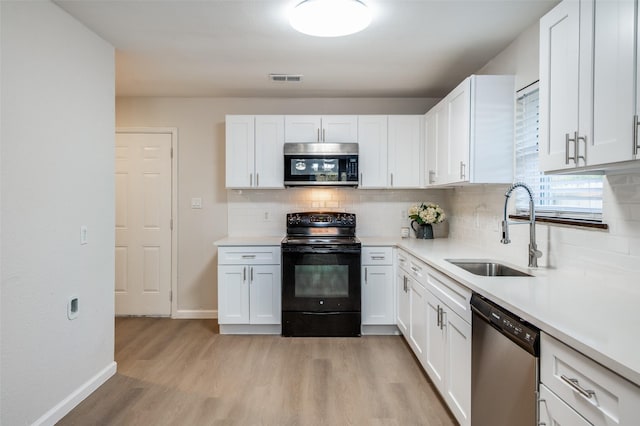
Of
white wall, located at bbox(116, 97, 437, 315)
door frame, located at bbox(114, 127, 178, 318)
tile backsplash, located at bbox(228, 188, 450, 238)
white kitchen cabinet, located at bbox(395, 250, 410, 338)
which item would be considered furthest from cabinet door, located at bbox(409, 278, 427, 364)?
door frame, located at bbox(114, 127, 178, 318)

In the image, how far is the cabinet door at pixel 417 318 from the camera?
2.64 m

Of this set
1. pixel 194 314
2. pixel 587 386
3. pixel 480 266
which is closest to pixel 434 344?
pixel 480 266

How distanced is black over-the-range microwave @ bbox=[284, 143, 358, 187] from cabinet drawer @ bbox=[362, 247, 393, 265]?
0.71 m

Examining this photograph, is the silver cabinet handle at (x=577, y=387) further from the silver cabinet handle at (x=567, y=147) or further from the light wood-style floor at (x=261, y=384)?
the light wood-style floor at (x=261, y=384)

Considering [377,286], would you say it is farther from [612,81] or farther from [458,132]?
[612,81]

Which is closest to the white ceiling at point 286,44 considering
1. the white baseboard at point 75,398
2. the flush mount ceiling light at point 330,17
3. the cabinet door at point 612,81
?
the flush mount ceiling light at point 330,17

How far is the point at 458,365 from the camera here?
1.98 m

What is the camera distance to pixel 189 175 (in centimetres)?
414

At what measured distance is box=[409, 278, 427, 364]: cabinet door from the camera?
2643mm

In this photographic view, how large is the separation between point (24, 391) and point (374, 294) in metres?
2.64

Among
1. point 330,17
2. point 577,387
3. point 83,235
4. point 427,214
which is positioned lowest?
point 577,387

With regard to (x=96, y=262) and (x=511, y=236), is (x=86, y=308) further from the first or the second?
(x=511, y=236)

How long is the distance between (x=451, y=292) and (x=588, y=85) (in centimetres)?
119

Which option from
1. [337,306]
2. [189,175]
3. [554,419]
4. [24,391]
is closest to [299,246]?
[337,306]
